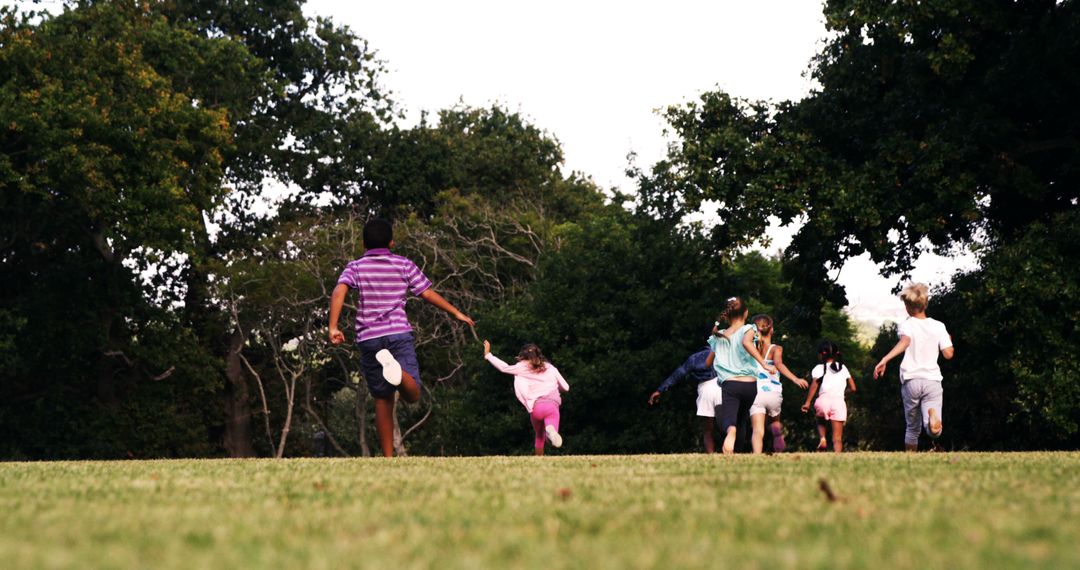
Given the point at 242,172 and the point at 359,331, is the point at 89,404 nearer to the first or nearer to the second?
the point at 242,172

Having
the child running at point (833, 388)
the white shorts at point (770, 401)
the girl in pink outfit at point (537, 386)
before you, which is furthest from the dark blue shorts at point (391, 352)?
the child running at point (833, 388)

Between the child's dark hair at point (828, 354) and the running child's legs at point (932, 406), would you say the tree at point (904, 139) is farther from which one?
the running child's legs at point (932, 406)

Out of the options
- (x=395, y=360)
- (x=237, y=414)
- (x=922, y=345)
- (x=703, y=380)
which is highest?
(x=922, y=345)

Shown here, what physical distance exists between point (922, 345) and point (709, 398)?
408cm

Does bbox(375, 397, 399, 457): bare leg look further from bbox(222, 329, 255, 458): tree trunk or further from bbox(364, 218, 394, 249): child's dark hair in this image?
bbox(222, 329, 255, 458): tree trunk

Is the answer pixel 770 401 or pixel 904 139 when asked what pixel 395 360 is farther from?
pixel 904 139

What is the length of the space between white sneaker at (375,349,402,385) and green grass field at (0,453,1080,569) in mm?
3628

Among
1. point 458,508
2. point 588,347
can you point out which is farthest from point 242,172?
point 458,508

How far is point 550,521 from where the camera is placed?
4715mm

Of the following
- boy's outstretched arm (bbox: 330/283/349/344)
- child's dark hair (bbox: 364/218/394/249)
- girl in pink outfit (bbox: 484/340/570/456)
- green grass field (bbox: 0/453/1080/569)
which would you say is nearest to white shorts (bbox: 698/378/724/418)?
girl in pink outfit (bbox: 484/340/570/456)

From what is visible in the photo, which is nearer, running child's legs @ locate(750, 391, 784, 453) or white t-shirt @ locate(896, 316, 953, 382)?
white t-shirt @ locate(896, 316, 953, 382)

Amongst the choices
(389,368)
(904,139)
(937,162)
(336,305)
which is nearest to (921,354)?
(389,368)

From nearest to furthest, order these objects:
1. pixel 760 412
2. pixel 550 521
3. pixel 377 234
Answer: pixel 550 521, pixel 377 234, pixel 760 412

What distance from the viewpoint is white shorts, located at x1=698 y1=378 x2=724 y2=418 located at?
57.1 ft
